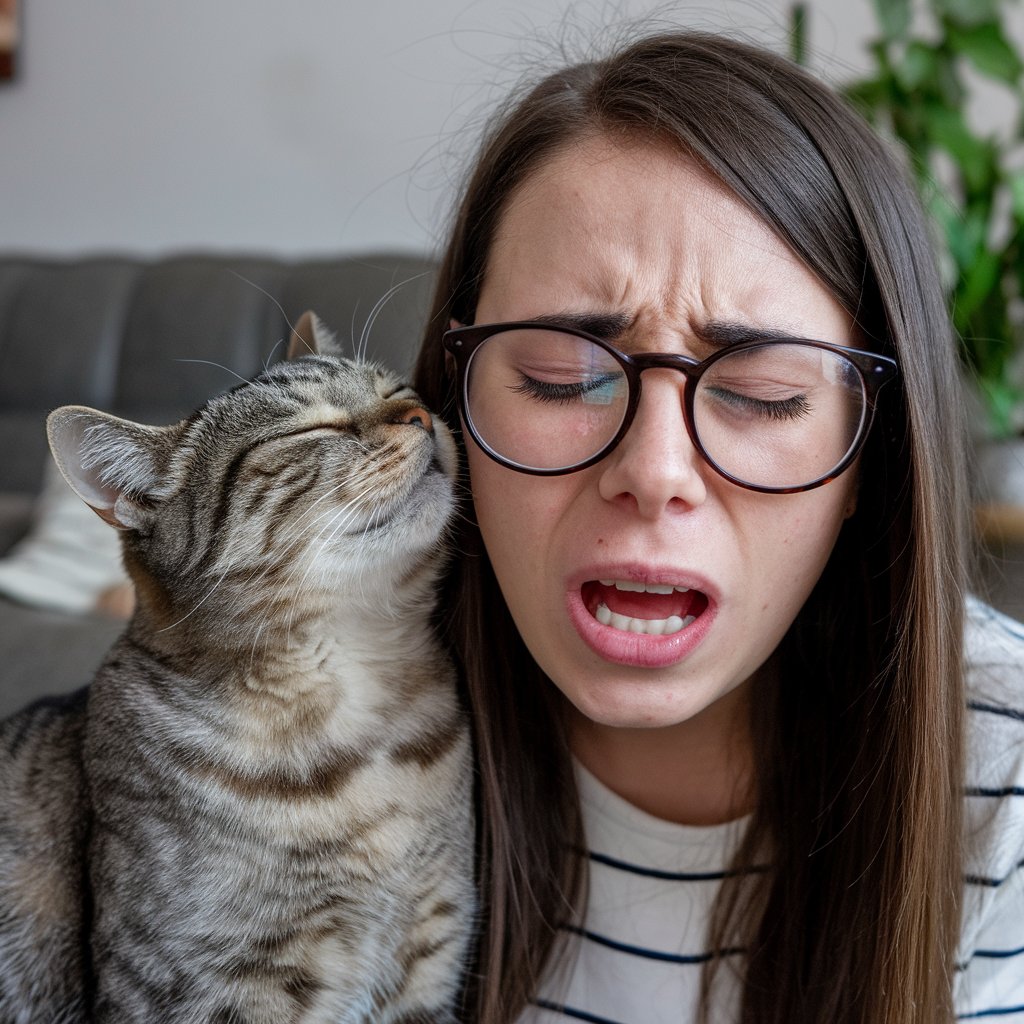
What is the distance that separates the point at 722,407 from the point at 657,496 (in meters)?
0.09

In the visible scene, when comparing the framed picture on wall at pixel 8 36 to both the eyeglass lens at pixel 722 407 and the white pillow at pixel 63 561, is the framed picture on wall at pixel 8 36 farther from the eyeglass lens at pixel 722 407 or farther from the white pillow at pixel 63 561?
the eyeglass lens at pixel 722 407

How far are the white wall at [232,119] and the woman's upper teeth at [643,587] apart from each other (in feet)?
6.49

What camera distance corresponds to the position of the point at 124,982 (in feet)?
2.56

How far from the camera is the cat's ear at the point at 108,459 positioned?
32.4 inches

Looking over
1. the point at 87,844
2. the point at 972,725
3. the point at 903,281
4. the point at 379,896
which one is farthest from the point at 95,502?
the point at 972,725

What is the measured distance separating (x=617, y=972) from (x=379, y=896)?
0.83ft

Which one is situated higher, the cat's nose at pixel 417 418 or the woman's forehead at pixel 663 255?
the woman's forehead at pixel 663 255

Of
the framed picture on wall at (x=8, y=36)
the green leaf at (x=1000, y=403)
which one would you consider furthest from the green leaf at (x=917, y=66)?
the framed picture on wall at (x=8, y=36)

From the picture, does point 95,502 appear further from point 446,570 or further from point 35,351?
point 35,351

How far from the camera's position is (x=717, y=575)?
72cm

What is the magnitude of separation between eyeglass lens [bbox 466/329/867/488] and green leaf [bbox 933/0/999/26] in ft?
5.04

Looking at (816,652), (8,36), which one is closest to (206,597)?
(816,652)

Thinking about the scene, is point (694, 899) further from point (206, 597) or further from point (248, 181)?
point (248, 181)

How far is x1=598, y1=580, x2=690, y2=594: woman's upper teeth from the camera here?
729 millimetres
